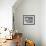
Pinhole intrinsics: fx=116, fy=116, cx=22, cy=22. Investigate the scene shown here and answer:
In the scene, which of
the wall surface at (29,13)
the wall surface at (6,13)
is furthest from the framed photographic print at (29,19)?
the wall surface at (6,13)

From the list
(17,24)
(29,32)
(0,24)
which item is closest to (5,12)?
(0,24)

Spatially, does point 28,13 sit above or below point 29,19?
above

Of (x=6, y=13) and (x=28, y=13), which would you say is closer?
(x=6, y=13)

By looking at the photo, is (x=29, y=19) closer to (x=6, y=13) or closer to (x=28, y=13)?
(x=28, y=13)

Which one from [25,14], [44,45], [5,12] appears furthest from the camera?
[25,14]

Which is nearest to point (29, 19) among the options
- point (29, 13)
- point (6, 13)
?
point (29, 13)

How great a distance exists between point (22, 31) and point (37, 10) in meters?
1.29

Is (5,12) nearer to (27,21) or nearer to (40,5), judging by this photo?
(27,21)

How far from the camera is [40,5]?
226 inches

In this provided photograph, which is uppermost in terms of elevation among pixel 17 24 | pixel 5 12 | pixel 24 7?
pixel 24 7

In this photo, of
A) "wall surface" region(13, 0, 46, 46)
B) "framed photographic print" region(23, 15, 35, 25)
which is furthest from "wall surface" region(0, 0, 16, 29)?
"framed photographic print" region(23, 15, 35, 25)

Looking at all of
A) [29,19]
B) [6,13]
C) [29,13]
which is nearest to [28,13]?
[29,13]

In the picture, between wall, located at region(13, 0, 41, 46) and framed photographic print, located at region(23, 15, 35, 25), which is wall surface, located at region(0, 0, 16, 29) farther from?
framed photographic print, located at region(23, 15, 35, 25)

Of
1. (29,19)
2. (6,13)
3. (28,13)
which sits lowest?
(29,19)
